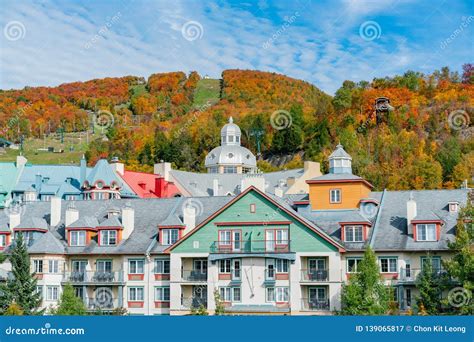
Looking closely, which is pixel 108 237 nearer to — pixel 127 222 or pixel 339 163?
pixel 127 222

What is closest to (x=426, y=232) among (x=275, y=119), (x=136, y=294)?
(x=136, y=294)

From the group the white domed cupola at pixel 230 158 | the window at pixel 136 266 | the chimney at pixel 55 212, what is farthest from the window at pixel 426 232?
the white domed cupola at pixel 230 158

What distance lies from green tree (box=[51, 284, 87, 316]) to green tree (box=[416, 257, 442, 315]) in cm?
1946

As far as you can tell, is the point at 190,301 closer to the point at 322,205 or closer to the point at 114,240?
the point at 114,240

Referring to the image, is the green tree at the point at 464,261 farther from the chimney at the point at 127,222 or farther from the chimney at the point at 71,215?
the chimney at the point at 71,215

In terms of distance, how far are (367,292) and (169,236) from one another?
48.4 feet

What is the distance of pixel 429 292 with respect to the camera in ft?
159

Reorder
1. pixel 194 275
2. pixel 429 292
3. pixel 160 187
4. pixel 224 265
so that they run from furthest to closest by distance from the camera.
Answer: pixel 160 187, pixel 194 275, pixel 224 265, pixel 429 292

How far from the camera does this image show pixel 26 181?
91.7 meters

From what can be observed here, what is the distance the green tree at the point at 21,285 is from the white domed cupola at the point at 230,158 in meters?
53.2

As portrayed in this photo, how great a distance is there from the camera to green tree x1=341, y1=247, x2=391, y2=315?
1869 inches

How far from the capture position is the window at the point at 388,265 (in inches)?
2051

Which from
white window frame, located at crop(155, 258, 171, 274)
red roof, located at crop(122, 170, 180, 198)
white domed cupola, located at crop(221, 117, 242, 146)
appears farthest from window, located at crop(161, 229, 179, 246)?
white domed cupola, located at crop(221, 117, 242, 146)

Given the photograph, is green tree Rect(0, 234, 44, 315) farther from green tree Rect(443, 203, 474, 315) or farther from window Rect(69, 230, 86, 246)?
green tree Rect(443, 203, 474, 315)
